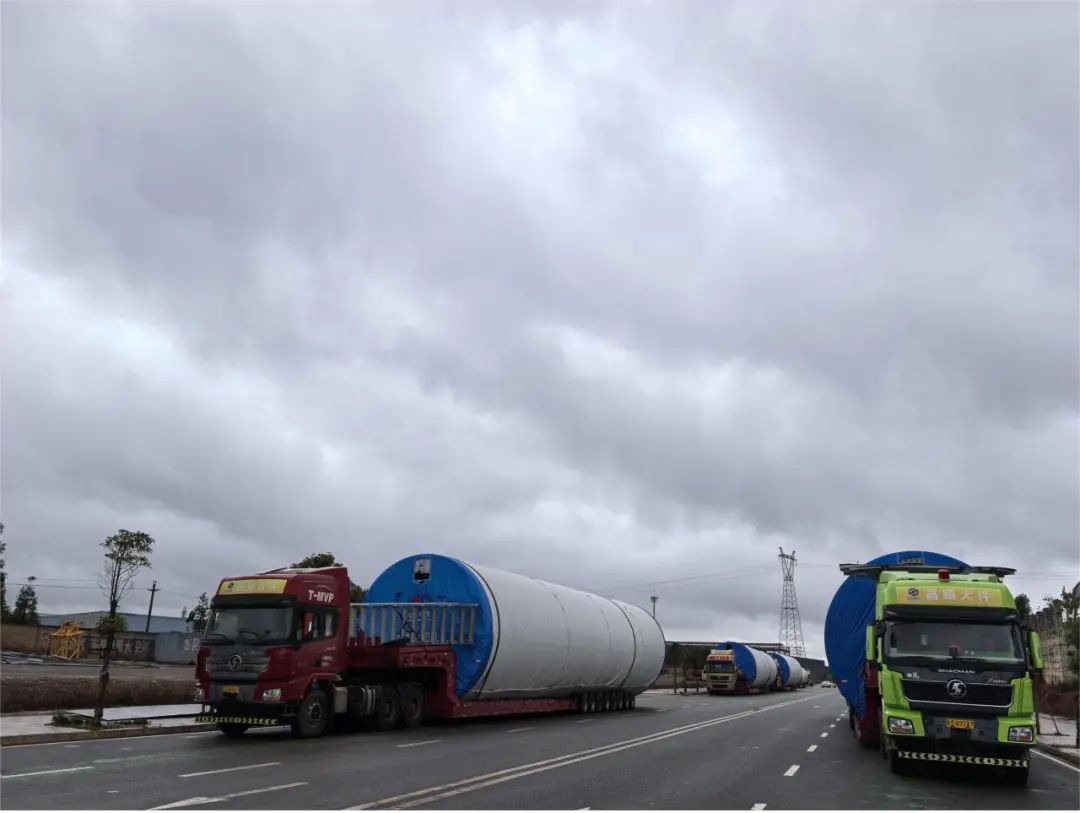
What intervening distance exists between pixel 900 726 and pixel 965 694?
3.80ft

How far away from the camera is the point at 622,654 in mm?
35344

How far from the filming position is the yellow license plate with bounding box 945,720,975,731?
14.9 metres

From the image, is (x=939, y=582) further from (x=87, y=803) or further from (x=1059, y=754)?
(x=87, y=803)

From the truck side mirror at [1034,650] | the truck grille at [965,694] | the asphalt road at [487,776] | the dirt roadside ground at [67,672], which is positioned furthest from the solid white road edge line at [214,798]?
the dirt roadside ground at [67,672]

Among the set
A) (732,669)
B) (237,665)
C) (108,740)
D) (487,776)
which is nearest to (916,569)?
(487,776)

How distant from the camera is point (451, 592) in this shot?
26.5m

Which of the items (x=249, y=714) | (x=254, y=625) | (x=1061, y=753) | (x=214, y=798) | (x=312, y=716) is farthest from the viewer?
(x=1061, y=753)

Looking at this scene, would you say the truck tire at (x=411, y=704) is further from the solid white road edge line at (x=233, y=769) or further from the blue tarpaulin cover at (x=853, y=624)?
the blue tarpaulin cover at (x=853, y=624)

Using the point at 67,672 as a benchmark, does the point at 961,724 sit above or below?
above

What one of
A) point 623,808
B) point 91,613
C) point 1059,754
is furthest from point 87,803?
point 91,613

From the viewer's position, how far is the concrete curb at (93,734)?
1709cm

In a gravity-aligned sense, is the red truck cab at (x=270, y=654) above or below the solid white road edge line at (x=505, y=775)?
above

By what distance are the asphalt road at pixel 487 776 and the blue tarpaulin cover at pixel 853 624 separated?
1.47 meters

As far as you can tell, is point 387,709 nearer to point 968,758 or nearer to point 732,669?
point 968,758
